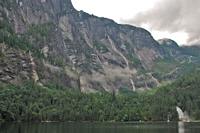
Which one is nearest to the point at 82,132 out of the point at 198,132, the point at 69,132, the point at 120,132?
the point at 69,132

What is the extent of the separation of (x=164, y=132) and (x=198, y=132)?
11.3 metres

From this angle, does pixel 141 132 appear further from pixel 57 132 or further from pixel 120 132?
pixel 57 132

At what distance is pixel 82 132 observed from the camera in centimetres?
14612

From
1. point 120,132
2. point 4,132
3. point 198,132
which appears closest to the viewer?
point 4,132

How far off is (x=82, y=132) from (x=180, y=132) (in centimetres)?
3401

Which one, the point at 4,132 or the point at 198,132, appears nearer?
the point at 4,132

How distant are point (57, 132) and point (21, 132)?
13420 mm

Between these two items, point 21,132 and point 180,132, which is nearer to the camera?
point 21,132

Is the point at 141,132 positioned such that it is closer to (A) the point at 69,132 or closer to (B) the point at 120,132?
(B) the point at 120,132

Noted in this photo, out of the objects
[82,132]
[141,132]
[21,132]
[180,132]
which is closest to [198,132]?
[180,132]

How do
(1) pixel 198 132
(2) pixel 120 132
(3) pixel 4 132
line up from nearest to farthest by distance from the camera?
(3) pixel 4 132, (1) pixel 198 132, (2) pixel 120 132

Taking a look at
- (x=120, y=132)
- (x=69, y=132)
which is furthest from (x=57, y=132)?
(x=120, y=132)

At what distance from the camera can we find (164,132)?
14362 centimetres

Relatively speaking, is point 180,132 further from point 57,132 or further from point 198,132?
point 57,132
